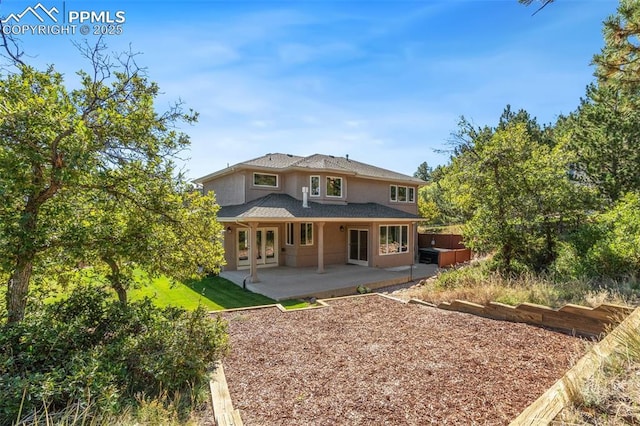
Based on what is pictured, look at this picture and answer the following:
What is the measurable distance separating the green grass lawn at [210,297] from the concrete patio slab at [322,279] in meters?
0.47

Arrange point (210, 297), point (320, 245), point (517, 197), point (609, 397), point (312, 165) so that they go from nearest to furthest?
1. point (609, 397)
2. point (517, 197)
3. point (210, 297)
4. point (320, 245)
5. point (312, 165)

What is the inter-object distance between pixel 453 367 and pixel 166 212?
4609 millimetres

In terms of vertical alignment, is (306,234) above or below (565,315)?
above

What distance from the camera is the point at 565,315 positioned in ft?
17.9

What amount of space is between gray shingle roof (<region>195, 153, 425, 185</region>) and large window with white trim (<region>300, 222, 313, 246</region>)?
9.61 feet

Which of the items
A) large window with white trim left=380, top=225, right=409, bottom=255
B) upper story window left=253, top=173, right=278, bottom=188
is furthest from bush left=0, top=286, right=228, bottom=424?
large window with white trim left=380, top=225, right=409, bottom=255

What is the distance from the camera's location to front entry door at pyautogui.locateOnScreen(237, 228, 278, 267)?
1578 cm

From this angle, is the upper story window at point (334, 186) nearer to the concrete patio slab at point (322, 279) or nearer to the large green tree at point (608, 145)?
the concrete patio slab at point (322, 279)

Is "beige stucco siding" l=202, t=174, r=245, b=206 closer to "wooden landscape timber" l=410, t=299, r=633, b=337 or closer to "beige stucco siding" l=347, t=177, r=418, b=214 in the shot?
"beige stucco siding" l=347, t=177, r=418, b=214

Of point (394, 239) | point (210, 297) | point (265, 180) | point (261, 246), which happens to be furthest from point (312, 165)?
point (210, 297)

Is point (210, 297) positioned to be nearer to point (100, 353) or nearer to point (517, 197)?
point (100, 353)

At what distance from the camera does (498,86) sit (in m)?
10.7

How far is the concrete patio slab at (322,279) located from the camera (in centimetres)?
1134

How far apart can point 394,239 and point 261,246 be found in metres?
7.46
